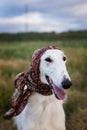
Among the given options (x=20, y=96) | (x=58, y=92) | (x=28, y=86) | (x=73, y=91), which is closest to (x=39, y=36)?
(x=73, y=91)

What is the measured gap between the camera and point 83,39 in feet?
89.6

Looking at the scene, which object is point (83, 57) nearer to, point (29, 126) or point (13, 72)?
point (13, 72)

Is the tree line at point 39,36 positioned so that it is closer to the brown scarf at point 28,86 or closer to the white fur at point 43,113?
the brown scarf at point 28,86

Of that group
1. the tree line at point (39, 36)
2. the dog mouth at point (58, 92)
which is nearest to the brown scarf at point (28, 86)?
the dog mouth at point (58, 92)

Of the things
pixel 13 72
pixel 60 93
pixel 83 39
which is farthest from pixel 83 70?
pixel 83 39

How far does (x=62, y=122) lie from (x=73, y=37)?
72.4 feet

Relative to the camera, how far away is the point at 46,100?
7.00 metres

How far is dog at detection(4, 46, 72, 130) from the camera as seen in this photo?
21.3 feet

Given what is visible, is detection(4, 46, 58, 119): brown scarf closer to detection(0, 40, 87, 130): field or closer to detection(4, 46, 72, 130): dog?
detection(4, 46, 72, 130): dog

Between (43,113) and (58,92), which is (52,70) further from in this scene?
(43,113)

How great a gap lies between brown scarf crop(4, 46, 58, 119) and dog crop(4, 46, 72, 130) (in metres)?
0.01

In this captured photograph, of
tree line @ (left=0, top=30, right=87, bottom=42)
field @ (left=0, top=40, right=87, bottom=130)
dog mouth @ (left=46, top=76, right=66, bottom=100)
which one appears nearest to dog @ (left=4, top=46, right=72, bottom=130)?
dog mouth @ (left=46, top=76, right=66, bottom=100)

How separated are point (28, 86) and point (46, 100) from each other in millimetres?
363

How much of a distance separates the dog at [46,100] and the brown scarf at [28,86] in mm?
12
